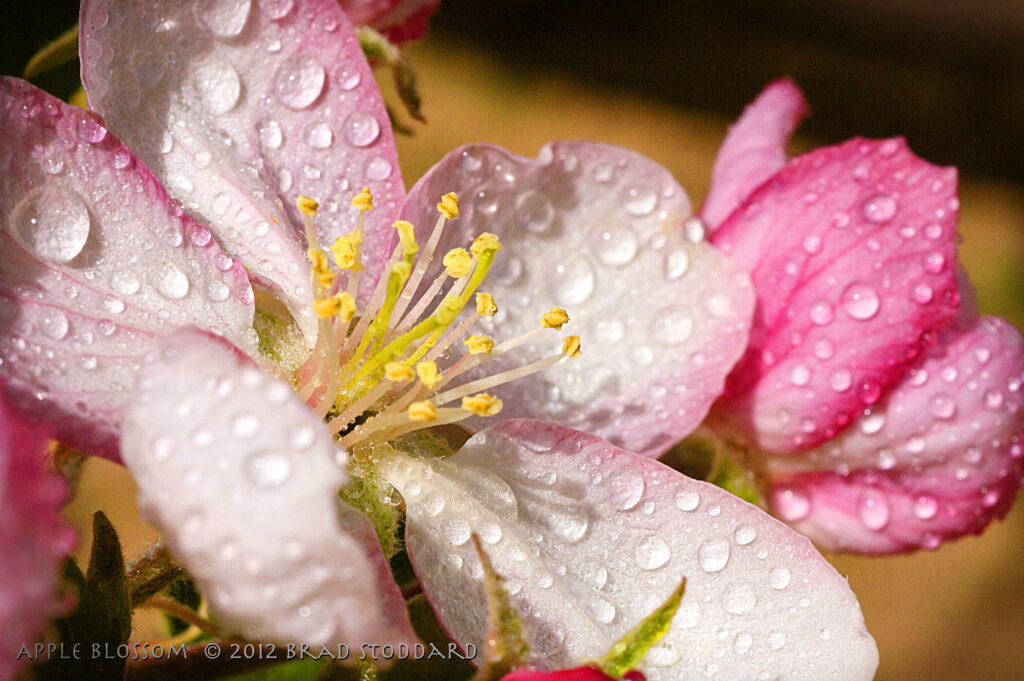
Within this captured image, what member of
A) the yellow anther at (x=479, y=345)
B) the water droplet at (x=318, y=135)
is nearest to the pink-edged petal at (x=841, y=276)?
the yellow anther at (x=479, y=345)

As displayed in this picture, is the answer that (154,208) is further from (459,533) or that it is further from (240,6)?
(459,533)

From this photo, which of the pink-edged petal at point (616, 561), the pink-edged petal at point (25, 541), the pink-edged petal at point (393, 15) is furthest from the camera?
the pink-edged petal at point (393, 15)

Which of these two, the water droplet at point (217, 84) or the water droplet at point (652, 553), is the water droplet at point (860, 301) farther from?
the water droplet at point (217, 84)

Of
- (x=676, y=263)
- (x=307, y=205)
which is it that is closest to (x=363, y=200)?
(x=307, y=205)

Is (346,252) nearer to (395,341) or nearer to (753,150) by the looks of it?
(395,341)

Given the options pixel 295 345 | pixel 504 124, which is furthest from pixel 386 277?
pixel 504 124

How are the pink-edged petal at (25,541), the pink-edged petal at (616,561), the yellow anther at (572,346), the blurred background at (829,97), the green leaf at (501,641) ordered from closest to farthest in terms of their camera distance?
the pink-edged petal at (25,541) → the green leaf at (501,641) → the pink-edged petal at (616,561) → the yellow anther at (572,346) → the blurred background at (829,97)
